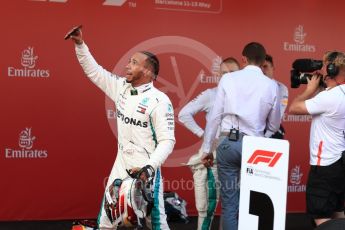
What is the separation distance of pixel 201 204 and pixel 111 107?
1497mm

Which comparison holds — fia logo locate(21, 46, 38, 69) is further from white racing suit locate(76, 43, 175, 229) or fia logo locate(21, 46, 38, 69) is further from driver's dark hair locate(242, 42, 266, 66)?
driver's dark hair locate(242, 42, 266, 66)

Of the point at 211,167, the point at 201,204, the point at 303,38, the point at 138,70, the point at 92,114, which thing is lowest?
the point at 201,204

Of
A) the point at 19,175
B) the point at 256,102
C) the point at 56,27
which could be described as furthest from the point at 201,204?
the point at 56,27

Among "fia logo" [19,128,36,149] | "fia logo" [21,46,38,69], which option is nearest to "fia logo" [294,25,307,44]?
"fia logo" [21,46,38,69]

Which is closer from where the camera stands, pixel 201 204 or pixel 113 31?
pixel 201 204

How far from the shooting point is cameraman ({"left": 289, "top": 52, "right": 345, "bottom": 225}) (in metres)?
3.81

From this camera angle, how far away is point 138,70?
3.72m

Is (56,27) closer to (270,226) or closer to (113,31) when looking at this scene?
(113,31)

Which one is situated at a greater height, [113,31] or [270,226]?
[113,31]

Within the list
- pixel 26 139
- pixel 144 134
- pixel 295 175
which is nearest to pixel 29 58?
pixel 26 139

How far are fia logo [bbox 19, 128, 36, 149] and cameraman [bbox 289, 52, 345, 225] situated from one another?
8.78ft

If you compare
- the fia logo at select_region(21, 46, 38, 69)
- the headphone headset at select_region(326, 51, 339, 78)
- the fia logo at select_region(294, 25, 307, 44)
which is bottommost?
the headphone headset at select_region(326, 51, 339, 78)

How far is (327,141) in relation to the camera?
387cm

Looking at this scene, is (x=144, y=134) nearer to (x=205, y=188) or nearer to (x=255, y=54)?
(x=255, y=54)
